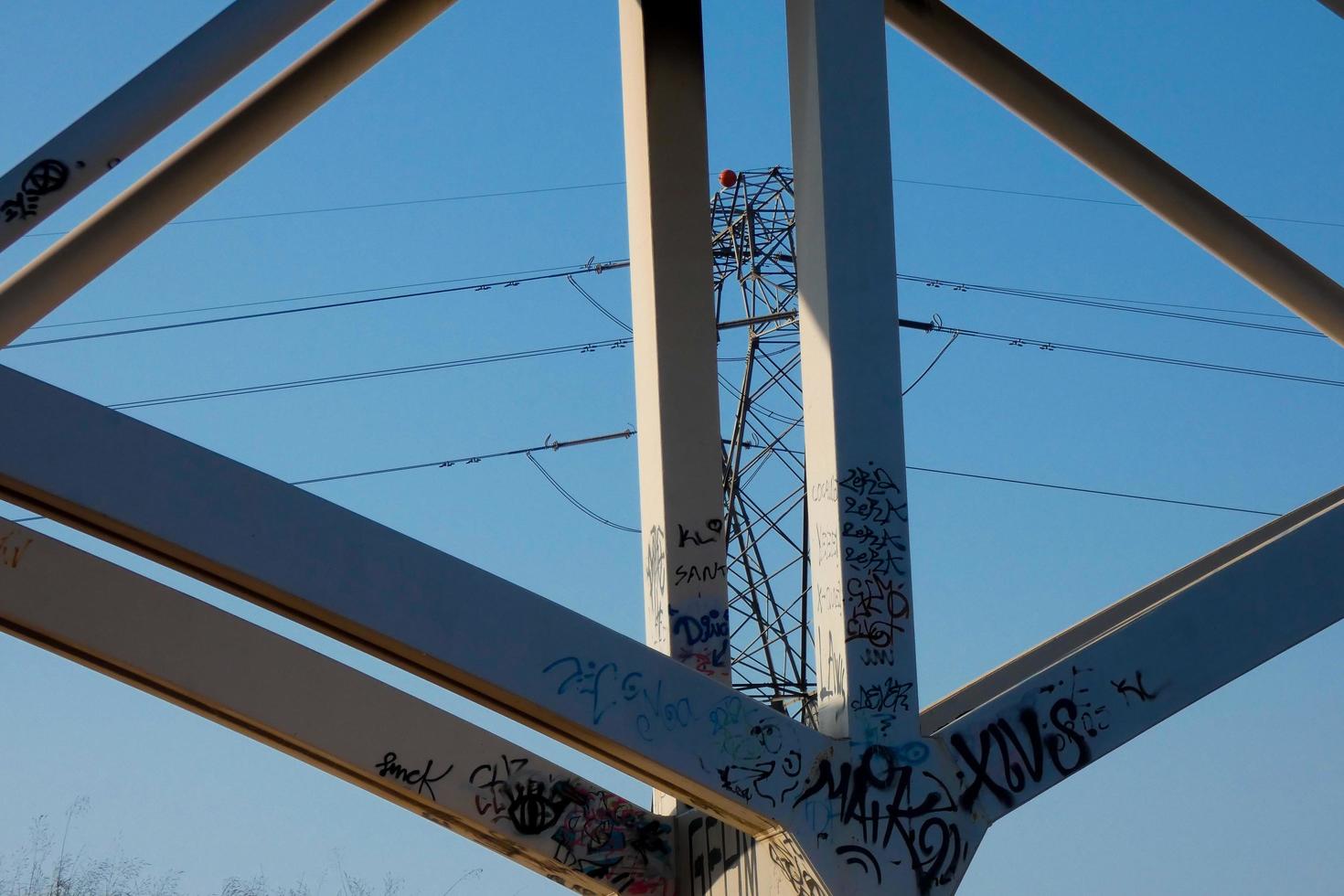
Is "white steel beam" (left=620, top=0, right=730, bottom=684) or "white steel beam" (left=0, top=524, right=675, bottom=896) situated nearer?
"white steel beam" (left=0, top=524, right=675, bottom=896)

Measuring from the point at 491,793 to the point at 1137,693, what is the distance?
3005 millimetres

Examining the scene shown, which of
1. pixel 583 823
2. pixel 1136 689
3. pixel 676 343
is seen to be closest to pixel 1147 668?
pixel 1136 689

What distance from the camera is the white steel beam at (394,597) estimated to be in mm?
5672

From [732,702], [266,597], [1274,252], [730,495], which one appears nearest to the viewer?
[266,597]

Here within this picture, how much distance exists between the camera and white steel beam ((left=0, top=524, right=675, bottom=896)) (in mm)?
7125

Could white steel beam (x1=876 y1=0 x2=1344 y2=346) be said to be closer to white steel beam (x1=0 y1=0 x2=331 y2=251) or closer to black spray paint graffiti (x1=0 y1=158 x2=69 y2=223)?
white steel beam (x1=0 y1=0 x2=331 y2=251)

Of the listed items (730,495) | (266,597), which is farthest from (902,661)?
(730,495)

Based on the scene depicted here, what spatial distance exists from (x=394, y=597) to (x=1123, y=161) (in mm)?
5294

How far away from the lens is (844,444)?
282 inches

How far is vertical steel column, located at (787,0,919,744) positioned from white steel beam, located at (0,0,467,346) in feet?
8.05

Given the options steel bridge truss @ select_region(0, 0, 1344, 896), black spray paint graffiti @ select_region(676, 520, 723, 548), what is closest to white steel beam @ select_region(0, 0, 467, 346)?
steel bridge truss @ select_region(0, 0, 1344, 896)

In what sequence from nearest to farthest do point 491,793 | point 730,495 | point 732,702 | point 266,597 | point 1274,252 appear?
1. point 266,597
2. point 732,702
3. point 491,793
4. point 1274,252
5. point 730,495

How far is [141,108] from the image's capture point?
22.8 feet

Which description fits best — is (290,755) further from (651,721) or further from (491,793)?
(651,721)
